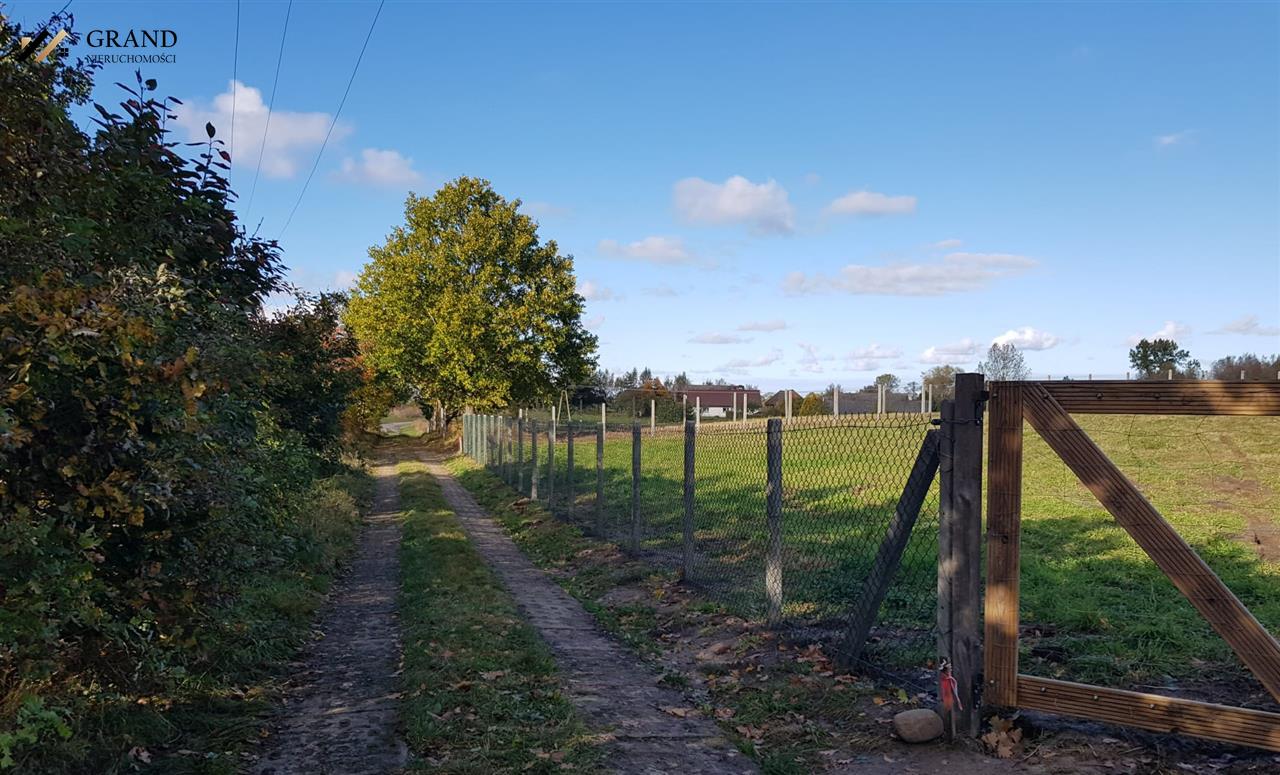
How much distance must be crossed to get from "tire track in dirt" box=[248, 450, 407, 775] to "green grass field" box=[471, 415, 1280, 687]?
10.4ft

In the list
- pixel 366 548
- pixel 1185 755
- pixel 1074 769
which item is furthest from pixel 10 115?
pixel 366 548

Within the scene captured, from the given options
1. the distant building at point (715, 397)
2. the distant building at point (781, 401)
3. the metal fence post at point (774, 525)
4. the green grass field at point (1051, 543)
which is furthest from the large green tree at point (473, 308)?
the metal fence post at point (774, 525)

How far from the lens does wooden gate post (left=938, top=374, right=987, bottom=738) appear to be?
14.7 feet

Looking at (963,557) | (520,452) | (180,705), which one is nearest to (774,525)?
(963,557)

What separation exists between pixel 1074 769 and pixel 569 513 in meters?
10.5

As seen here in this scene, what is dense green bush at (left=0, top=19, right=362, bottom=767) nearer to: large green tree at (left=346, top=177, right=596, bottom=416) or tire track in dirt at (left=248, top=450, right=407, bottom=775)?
tire track in dirt at (left=248, top=450, right=407, bottom=775)

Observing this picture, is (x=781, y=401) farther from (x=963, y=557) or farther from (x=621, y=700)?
(x=963, y=557)

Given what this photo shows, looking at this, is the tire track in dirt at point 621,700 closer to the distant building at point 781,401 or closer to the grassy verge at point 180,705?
the grassy verge at point 180,705

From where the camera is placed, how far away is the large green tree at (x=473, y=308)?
37312 millimetres

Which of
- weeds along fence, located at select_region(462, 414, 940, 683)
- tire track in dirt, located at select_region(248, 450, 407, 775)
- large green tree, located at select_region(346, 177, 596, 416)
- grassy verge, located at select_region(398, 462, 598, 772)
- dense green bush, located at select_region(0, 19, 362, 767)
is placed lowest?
tire track in dirt, located at select_region(248, 450, 407, 775)

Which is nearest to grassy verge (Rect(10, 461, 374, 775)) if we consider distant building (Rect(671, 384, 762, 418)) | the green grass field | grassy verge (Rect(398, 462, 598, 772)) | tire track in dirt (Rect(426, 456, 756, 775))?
grassy verge (Rect(398, 462, 598, 772))

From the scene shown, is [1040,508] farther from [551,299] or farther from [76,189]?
[551,299]

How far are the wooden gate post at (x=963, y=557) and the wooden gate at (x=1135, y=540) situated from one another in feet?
0.33

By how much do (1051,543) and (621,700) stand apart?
6.16 m
